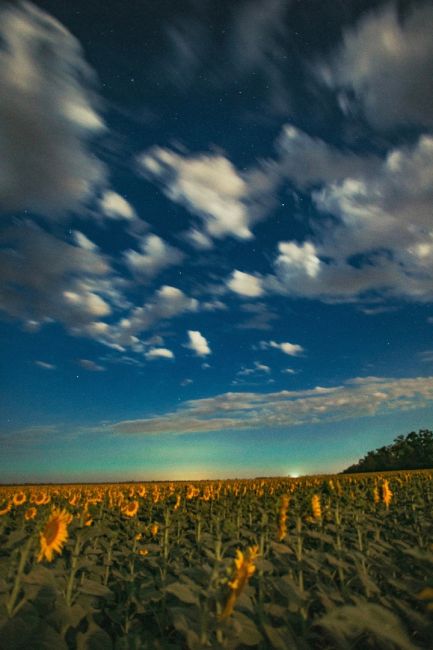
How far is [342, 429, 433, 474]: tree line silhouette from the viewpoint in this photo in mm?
86062

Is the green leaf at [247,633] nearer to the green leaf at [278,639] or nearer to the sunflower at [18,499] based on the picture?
the green leaf at [278,639]

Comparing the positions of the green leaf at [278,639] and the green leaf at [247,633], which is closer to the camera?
the green leaf at [278,639]

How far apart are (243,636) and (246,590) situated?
886 millimetres

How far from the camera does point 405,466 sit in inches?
3393

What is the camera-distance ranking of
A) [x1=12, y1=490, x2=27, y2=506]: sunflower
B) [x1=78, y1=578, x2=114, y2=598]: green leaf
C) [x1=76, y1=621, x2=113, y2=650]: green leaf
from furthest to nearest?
[x1=12, y1=490, x2=27, y2=506]: sunflower, [x1=78, y1=578, x2=114, y2=598]: green leaf, [x1=76, y1=621, x2=113, y2=650]: green leaf

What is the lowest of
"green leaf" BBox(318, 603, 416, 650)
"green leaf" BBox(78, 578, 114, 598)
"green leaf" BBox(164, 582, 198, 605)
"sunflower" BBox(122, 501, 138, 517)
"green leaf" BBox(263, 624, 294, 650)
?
"green leaf" BBox(78, 578, 114, 598)

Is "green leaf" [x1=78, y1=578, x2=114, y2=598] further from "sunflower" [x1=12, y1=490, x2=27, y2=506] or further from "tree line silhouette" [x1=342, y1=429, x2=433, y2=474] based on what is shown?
"tree line silhouette" [x1=342, y1=429, x2=433, y2=474]

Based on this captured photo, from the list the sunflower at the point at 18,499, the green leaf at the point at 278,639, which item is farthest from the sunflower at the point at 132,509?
the green leaf at the point at 278,639

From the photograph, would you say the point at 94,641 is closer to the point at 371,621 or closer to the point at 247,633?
the point at 247,633

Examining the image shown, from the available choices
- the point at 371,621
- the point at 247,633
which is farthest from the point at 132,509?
the point at 371,621

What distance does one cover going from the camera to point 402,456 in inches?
3595

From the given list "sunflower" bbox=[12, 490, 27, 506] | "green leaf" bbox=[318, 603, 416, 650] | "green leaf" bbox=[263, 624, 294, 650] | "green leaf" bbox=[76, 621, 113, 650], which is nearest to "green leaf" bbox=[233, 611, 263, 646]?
"green leaf" bbox=[263, 624, 294, 650]

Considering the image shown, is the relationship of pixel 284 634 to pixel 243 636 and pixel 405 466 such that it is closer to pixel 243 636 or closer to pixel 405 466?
pixel 243 636

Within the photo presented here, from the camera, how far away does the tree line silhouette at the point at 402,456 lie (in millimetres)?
86062
